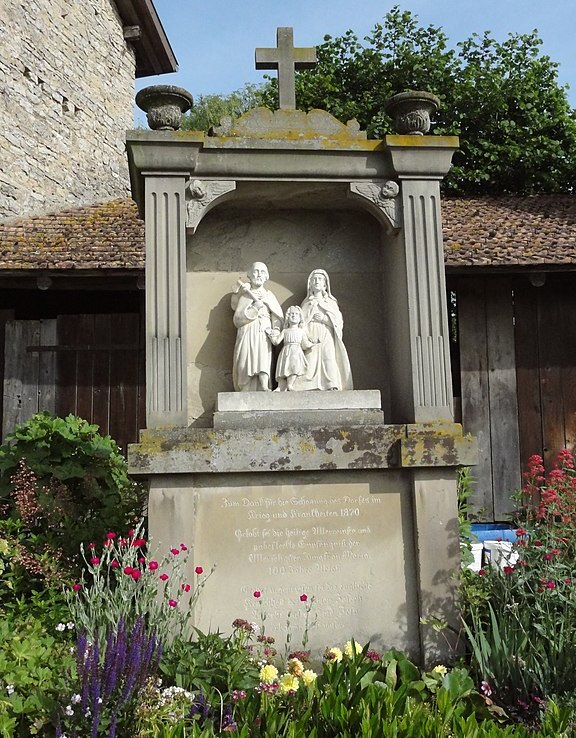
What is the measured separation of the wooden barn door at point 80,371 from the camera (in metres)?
9.08

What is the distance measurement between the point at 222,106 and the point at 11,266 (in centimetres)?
1803

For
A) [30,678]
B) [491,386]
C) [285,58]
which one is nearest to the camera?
[30,678]

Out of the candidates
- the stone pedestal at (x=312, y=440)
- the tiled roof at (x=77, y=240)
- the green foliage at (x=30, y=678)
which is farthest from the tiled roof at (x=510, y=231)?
the green foliage at (x=30, y=678)

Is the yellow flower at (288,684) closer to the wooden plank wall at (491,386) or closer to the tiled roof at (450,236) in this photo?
the tiled roof at (450,236)

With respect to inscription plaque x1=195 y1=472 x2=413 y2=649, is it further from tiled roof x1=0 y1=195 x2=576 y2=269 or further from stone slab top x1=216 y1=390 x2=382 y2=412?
tiled roof x1=0 y1=195 x2=576 y2=269

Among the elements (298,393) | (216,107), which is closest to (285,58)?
(298,393)

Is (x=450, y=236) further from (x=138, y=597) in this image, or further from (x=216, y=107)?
(x=216, y=107)

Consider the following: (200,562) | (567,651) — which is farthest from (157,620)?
(567,651)

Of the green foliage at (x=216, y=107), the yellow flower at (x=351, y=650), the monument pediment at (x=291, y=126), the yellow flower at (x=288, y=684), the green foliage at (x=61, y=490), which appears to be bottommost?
the yellow flower at (x=288, y=684)

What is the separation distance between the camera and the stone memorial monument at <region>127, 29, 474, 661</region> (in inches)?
177

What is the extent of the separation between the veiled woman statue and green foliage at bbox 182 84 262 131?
19.4m

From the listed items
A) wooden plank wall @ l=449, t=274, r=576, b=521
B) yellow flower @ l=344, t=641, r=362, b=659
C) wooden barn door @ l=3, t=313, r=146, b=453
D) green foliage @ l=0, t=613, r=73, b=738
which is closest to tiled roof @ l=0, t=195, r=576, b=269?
wooden plank wall @ l=449, t=274, r=576, b=521

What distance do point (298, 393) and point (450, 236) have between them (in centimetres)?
548

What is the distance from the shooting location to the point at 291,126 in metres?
5.07
